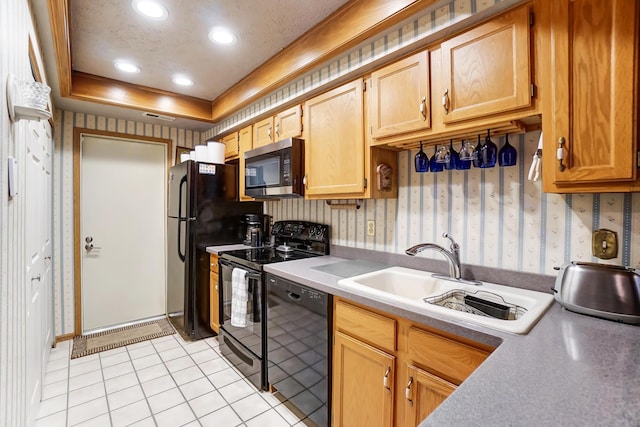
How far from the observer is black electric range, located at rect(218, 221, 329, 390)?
6.77 feet

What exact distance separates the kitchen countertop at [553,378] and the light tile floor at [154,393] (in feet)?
4.76

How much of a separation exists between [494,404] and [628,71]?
1.11 metres

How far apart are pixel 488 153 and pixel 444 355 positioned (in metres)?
0.94

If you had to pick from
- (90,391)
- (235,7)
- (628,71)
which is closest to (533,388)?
(628,71)

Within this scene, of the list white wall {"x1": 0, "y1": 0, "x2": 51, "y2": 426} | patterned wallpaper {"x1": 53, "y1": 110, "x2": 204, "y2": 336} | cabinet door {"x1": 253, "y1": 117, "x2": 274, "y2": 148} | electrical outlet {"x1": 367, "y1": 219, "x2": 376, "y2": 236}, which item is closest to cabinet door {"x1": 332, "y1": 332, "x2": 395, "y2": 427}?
electrical outlet {"x1": 367, "y1": 219, "x2": 376, "y2": 236}

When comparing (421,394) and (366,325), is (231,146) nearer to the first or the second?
(366,325)

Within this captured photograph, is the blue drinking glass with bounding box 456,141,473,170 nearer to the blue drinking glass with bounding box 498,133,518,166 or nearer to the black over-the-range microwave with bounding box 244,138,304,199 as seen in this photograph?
the blue drinking glass with bounding box 498,133,518,166

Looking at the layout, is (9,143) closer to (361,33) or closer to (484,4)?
(361,33)

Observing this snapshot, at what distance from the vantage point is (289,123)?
2344mm

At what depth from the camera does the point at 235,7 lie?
1694 millimetres

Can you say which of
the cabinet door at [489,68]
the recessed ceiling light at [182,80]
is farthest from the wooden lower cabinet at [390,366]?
the recessed ceiling light at [182,80]

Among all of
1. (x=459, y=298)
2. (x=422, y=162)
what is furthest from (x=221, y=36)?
(x=459, y=298)

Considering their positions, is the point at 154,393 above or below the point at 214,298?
below

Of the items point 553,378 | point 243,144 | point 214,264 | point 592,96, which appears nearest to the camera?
point 553,378
